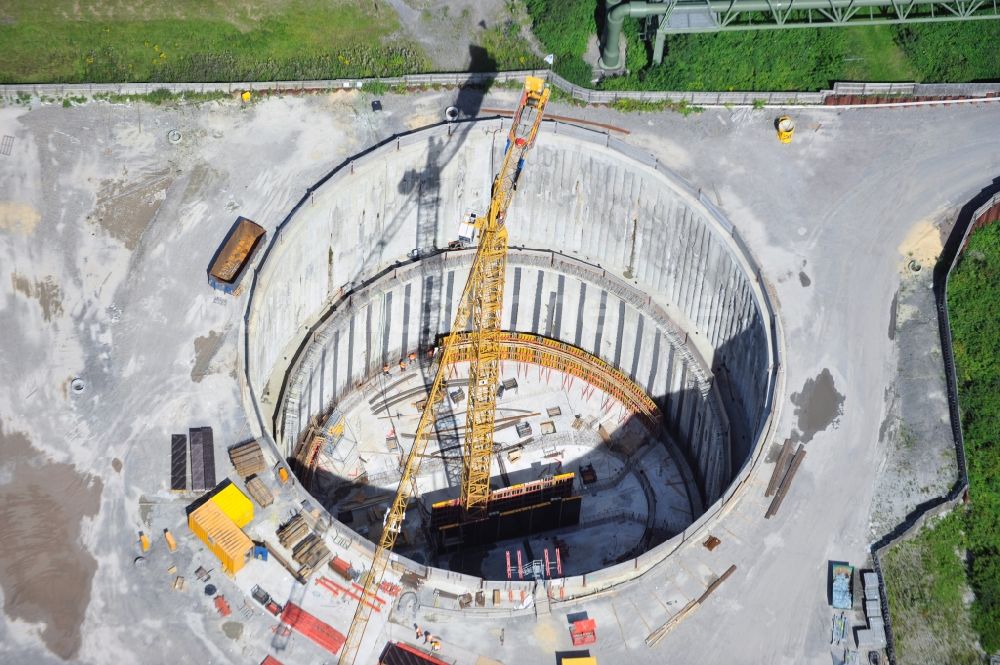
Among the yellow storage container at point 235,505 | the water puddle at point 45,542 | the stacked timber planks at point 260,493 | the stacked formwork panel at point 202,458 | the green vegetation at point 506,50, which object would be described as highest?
the green vegetation at point 506,50

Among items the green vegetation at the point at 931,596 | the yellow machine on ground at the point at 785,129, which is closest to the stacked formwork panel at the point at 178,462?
the green vegetation at the point at 931,596

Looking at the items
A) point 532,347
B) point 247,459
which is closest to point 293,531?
point 247,459

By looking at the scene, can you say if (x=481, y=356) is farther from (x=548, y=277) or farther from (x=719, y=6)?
(x=719, y=6)

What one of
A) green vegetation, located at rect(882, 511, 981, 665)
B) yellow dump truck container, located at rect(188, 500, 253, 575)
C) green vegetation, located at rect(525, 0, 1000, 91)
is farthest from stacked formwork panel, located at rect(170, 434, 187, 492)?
green vegetation, located at rect(882, 511, 981, 665)

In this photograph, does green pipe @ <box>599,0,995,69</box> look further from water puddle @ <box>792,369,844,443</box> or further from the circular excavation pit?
water puddle @ <box>792,369,844,443</box>

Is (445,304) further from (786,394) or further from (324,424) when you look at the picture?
(786,394)

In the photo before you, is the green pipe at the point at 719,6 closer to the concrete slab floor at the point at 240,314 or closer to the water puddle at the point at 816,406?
the concrete slab floor at the point at 240,314
